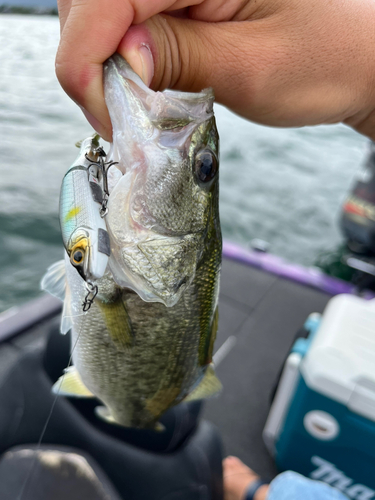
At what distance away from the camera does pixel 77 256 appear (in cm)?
73

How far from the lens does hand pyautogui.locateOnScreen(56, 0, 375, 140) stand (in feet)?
2.43

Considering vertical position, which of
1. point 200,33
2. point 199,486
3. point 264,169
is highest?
point 200,33

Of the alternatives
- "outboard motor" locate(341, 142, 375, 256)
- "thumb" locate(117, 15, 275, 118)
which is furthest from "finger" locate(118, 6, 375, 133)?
"outboard motor" locate(341, 142, 375, 256)

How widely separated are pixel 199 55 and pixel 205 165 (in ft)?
1.02

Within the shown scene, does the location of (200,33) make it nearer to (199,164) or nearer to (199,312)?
(199,164)

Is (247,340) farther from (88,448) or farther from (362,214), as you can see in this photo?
(362,214)

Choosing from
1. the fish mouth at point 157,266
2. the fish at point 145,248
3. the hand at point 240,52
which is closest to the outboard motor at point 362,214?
the hand at point 240,52

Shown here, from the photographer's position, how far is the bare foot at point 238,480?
2.08 m

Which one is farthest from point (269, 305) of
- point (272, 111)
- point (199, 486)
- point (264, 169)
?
point (264, 169)

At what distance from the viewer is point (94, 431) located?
1537 millimetres

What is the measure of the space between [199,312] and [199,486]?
0.89 meters

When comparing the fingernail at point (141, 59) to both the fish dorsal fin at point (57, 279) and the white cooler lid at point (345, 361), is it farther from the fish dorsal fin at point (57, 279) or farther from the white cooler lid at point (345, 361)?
the white cooler lid at point (345, 361)

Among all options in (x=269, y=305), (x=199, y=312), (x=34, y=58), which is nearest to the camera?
(x=199, y=312)

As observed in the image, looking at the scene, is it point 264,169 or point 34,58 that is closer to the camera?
point 264,169
